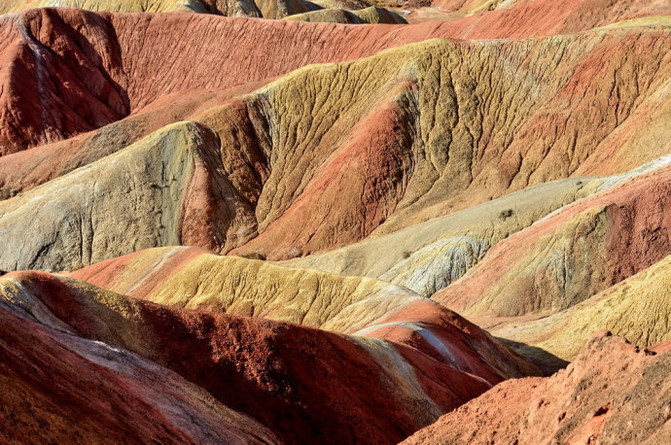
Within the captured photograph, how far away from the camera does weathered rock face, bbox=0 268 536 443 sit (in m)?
33.7

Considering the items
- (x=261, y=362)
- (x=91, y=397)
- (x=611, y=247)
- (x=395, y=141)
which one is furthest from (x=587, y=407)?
(x=395, y=141)

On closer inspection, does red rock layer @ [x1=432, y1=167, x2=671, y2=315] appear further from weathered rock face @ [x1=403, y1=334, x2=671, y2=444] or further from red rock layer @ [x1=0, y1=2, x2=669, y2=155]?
red rock layer @ [x1=0, y1=2, x2=669, y2=155]

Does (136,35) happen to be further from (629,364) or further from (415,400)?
(629,364)

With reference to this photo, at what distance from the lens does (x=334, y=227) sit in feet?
269

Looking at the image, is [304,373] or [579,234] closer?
[304,373]

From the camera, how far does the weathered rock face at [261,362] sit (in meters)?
33.7

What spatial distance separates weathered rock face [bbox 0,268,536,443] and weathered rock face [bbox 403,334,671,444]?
9.25m

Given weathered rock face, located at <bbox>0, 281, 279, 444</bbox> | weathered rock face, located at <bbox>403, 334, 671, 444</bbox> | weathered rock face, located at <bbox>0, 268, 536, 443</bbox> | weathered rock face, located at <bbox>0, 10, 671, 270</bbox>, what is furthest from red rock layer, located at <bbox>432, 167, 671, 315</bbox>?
weathered rock face, located at <bbox>403, 334, 671, 444</bbox>

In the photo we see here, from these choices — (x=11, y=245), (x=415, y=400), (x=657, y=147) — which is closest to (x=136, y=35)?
(x=11, y=245)

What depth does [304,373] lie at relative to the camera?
35.4 meters

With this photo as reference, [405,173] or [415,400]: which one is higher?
[405,173]

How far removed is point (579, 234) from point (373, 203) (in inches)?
921

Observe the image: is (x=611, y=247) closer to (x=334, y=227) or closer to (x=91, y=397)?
(x=334, y=227)

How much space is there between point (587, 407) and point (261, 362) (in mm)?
16739
